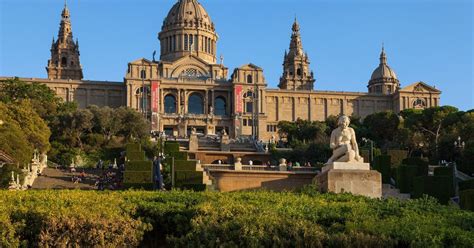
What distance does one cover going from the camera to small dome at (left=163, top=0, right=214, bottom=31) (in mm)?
127250

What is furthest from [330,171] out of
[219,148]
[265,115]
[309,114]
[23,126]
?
[309,114]

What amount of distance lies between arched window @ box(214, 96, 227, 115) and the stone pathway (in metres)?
59.1

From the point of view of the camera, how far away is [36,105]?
79.6 metres

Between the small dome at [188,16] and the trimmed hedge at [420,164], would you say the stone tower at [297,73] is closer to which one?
the small dome at [188,16]

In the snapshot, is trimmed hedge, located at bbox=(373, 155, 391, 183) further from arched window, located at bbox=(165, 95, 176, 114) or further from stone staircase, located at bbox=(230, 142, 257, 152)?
arched window, located at bbox=(165, 95, 176, 114)

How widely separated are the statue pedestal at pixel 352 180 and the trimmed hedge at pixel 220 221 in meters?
4.31

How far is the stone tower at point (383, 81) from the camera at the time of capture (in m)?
128

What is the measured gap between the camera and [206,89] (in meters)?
112

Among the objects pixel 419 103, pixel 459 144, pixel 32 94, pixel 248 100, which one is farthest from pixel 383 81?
pixel 459 144

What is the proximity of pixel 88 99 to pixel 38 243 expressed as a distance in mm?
97055

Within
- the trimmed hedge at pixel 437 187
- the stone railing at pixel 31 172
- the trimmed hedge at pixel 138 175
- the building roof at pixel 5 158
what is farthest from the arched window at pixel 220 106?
the trimmed hedge at pixel 437 187

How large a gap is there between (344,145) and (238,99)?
85450mm

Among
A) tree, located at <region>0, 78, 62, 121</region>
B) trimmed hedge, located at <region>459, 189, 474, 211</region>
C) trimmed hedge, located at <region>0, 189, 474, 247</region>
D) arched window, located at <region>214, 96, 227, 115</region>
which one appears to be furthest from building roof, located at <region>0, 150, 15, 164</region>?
arched window, located at <region>214, 96, 227, 115</region>

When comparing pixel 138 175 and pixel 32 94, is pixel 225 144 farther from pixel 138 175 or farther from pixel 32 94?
pixel 138 175
